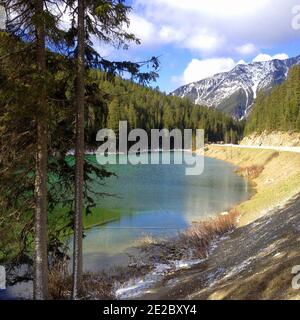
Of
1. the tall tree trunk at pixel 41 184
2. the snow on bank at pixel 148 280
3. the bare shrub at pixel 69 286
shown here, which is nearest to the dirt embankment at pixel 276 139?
the snow on bank at pixel 148 280

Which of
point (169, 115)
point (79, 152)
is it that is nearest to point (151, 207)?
point (79, 152)

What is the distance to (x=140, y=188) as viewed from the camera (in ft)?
134

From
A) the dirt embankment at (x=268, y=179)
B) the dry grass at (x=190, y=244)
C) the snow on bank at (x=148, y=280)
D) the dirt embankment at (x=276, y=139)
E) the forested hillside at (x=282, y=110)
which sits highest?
the forested hillside at (x=282, y=110)

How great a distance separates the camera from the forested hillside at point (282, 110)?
83.4 m

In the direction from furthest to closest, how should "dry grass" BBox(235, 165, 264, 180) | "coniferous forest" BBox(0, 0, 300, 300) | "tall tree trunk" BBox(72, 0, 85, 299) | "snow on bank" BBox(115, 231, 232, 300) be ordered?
"dry grass" BBox(235, 165, 264, 180)
"snow on bank" BBox(115, 231, 232, 300)
"tall tree trunk" BBox(72, 0, 85, 299)
"coniferous forest" BBox(0, 0, 300, 300)

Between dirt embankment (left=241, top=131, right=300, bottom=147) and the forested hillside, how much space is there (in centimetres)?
114

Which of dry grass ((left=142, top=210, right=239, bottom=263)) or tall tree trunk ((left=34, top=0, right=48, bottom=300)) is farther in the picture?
dry grass ((left=142, top=210, right=239, bottom=263))

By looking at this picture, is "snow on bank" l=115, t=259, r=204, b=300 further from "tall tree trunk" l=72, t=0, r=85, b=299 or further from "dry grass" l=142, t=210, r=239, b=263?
"tall tree trunk" l=72, t=0, r=85, b=299

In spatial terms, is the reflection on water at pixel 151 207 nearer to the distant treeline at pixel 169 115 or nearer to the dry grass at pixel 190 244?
the dry grass at pixel 190 244

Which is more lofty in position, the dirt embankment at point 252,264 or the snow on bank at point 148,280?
the dirt embankment at point 252,264

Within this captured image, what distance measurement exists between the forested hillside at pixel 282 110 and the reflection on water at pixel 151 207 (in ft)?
123

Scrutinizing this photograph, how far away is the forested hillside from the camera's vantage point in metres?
83.4

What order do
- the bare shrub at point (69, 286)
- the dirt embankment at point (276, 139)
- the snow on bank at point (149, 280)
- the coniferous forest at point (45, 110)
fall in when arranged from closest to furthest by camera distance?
the coniferous forest at point (45, 110), the bare shrub at point (69, 286), the snow on bank at point (149, 280), the dirt embankment at point (276, 139)

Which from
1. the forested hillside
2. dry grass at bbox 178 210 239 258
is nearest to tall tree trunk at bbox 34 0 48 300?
dry grass at bbox 178 210 239 258
